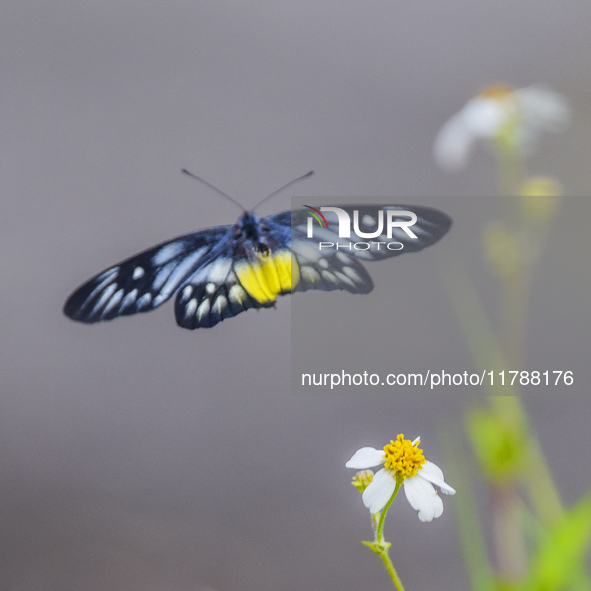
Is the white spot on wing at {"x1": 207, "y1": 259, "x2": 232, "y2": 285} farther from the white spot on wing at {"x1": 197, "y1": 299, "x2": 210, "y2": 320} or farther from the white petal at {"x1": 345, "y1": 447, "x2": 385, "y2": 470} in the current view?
the white petal at {"x1": 345, "y1": 447, "x2": 385, "y2": 470}

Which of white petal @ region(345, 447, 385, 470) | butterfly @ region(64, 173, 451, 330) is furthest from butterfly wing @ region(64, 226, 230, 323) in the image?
white petal @ region(345, 447, 385, 470)

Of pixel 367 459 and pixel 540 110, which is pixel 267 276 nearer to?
pixel 367 459

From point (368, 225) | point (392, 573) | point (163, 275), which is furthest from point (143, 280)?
point (392, 573)

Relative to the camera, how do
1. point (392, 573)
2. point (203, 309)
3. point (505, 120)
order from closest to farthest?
point (392, 573)
point (203, 309)
point (505, 120)

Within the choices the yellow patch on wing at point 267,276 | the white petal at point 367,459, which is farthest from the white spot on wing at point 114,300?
the white petal at point 367,459

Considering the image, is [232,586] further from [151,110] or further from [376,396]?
[151,110]

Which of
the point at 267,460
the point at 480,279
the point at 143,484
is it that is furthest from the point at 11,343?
the point at 480,279
